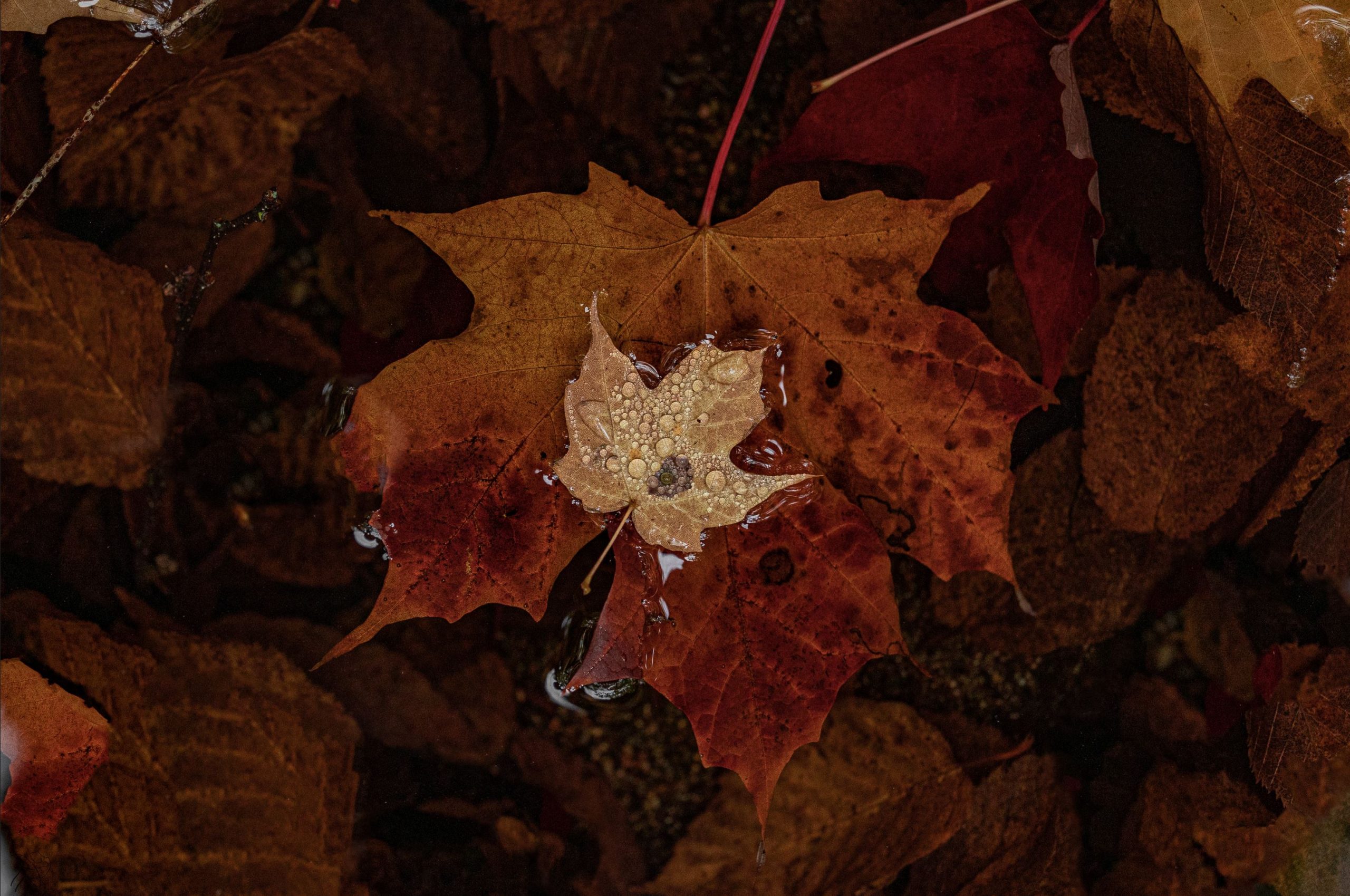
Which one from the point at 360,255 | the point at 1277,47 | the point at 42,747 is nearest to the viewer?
the point at 1277,47

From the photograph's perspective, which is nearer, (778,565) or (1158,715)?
(778,565)

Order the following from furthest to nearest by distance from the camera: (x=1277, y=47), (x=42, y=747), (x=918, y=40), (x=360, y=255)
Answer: (x=360, y=255)
(x=42, y=747)
(x=918, y=40)
(x=1277, y=47)

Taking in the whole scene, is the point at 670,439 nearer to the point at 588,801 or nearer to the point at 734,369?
the point at 734,369

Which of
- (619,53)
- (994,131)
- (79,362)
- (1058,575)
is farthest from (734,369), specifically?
(79,362)

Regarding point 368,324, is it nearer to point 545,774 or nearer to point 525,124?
point 525,124

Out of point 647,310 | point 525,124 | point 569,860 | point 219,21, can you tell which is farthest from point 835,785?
point 219,21

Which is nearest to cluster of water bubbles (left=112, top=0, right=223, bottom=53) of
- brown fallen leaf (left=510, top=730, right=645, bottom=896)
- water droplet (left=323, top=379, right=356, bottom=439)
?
water droplet (left=323, top=379, right=356, bottom=439)

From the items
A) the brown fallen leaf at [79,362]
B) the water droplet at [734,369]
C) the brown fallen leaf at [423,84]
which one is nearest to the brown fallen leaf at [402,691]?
the brown fallen leaf at [79,362]
